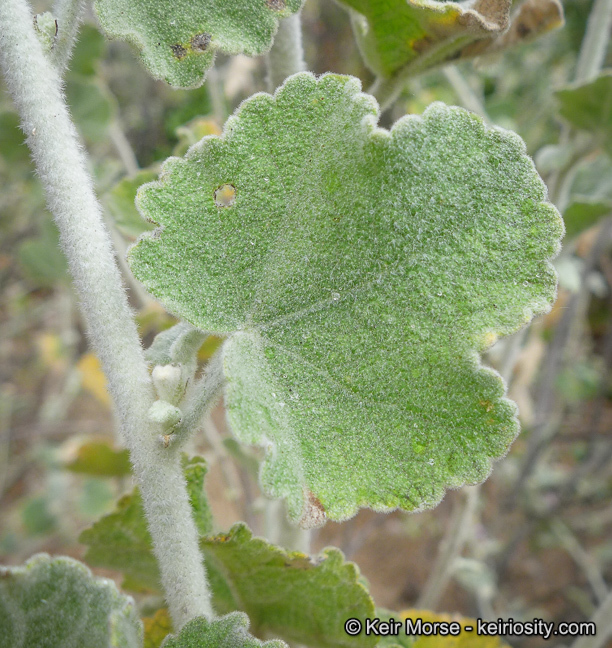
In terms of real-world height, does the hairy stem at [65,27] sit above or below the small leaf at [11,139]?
below

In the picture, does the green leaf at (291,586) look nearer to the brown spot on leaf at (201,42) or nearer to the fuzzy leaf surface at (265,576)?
the fuzzy leaf surface at (265,576)

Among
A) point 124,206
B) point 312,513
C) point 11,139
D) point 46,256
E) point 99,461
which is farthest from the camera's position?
point 46,256

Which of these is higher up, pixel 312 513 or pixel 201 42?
pixel 201 42

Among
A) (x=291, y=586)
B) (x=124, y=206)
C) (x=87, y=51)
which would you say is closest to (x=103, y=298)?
(x=291, y=586)

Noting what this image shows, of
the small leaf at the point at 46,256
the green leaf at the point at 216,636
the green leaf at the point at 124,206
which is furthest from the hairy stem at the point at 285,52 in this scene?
the small leaf at the point at 46,256

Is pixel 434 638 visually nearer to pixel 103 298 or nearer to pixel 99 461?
pixel 103 298

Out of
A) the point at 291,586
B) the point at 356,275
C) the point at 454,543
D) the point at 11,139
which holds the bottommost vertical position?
the point at 454,543

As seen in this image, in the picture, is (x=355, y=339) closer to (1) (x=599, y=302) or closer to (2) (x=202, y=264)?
(2) (x=202, y=264)

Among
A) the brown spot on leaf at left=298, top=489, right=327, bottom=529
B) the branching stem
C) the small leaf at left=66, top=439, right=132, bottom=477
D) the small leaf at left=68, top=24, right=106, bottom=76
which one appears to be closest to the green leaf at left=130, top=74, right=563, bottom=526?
the brown spot on leaf at left=298, top=489, right=327, bottom=529
